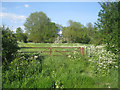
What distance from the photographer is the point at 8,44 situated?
6293 millimetres

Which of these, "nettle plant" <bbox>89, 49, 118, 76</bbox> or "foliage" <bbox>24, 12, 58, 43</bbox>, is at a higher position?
"foliage" <bbox>24, 12, 58, 43</bbox>

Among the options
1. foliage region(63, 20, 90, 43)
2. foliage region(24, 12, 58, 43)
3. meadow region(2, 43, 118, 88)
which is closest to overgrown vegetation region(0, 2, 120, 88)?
meadow region(2, 43, 118, 88)

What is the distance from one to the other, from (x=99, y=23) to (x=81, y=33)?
34753 millimetres

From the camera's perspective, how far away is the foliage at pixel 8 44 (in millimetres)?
6168

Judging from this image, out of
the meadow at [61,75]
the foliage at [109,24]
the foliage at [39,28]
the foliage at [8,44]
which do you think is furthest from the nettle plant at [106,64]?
the foliage at [39,28]

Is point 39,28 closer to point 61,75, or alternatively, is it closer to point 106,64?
point 106,64

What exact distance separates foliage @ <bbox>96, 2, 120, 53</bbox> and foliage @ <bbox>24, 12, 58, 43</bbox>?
2748 centimetres

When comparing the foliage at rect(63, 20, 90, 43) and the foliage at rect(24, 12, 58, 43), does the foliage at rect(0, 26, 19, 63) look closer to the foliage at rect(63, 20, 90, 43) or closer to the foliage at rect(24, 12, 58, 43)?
the foliage at rect(24, 12, 58, 43)

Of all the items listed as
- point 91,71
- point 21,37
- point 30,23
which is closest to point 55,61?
point 91,71

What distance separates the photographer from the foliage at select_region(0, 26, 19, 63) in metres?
6.17

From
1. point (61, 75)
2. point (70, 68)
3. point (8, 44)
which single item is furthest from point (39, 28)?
point (61, 75)

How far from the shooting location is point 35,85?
4.81 meters

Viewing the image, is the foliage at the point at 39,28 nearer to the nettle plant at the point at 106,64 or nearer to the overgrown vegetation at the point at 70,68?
the overgrown vegetation at the point at 70,68

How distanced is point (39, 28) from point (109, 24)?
30.2 metres
